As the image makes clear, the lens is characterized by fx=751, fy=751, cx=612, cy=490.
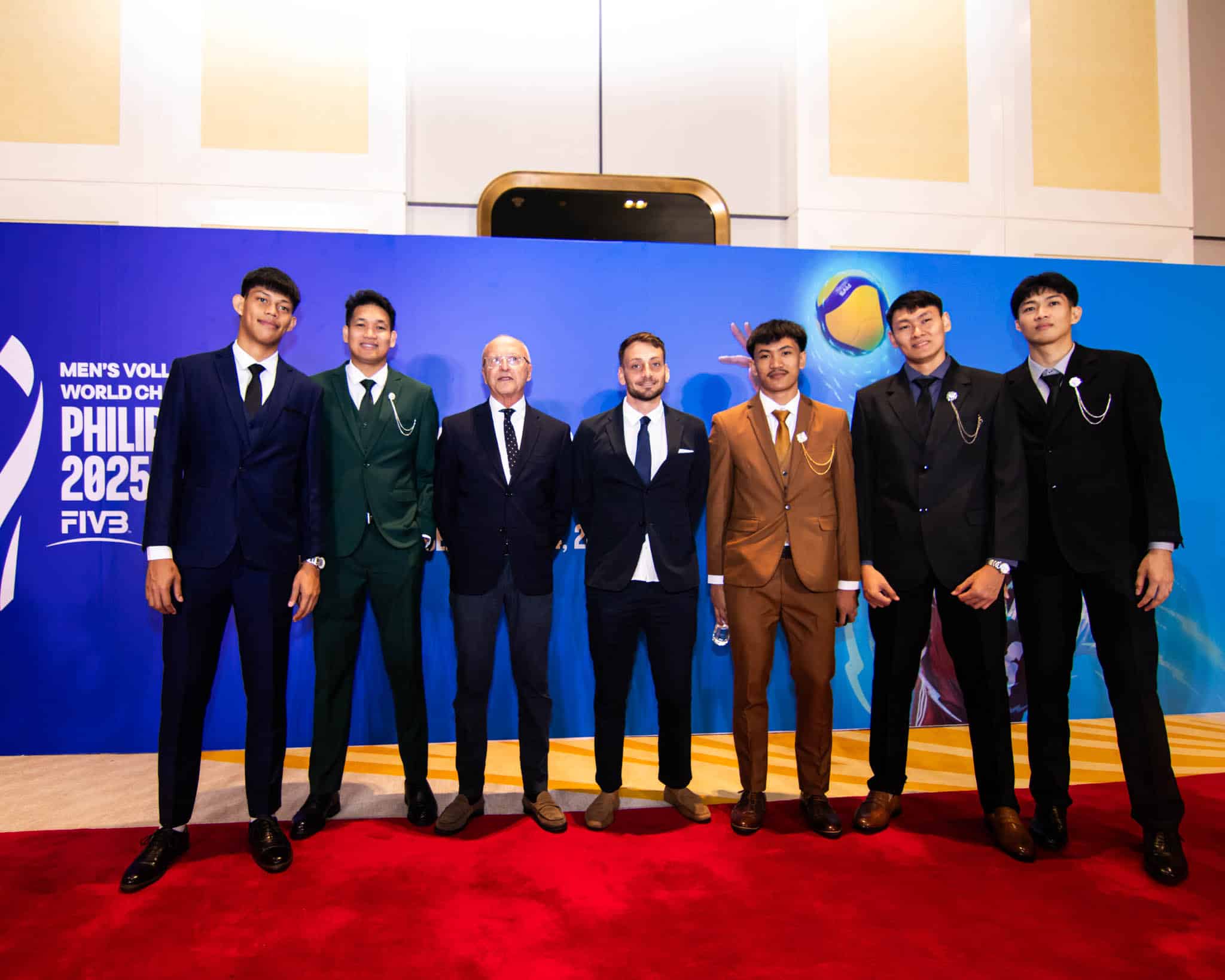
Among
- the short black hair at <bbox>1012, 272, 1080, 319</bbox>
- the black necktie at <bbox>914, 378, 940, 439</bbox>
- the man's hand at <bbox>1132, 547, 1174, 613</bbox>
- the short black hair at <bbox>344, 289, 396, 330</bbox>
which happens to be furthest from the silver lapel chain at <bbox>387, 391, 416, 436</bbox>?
the man's hand at <bbox>1132, 547, 1174, 613</bbox>

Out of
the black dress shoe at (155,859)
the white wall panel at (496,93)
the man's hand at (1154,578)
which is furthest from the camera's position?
the white wall panel at (496,93)

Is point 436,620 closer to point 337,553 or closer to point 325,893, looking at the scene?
point 337,553

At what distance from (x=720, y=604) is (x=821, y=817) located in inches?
34.5

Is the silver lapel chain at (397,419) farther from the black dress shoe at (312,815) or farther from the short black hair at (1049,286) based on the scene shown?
the short black hair at (1049,286)

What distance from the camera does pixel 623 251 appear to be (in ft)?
13.5

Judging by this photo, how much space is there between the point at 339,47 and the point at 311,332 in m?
2.21

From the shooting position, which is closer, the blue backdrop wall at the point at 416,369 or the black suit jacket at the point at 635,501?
the black suit jacket at the point at 635,501

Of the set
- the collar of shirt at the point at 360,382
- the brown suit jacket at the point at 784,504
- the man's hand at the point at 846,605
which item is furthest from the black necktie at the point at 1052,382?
the collar of shirt at the point at 360,382

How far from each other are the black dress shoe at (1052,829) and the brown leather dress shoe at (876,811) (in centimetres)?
47

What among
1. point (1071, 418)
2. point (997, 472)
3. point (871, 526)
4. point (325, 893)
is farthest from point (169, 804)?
point (1071, 418)

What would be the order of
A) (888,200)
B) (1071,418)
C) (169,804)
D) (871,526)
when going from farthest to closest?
1. (888,200)
2. (871,526)
3. (1071,418)
4. (169,804)

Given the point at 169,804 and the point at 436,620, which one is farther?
the point at 436,620

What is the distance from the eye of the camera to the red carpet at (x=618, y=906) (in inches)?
79.9

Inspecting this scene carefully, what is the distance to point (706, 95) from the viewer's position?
207 inches
